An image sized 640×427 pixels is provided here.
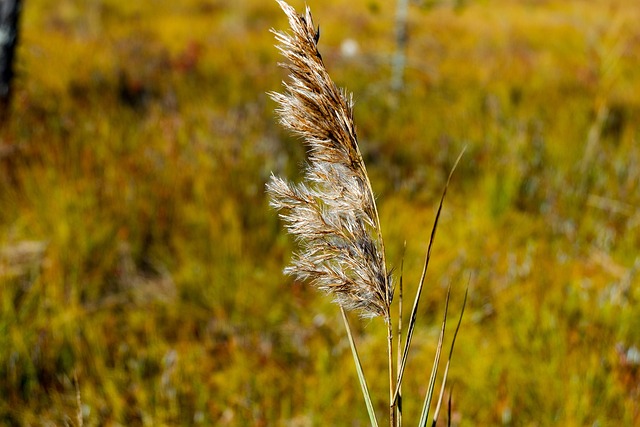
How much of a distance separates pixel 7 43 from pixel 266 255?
2.49m

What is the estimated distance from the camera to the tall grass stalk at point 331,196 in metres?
0.88

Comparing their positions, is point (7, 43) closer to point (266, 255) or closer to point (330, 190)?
point (266, 255)

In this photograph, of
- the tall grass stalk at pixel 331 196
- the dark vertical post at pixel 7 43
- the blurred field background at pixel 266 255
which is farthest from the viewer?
the dark vertical post at pixel 7 43

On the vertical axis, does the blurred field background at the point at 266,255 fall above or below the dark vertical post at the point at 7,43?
below

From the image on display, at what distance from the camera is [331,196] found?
0.93 m

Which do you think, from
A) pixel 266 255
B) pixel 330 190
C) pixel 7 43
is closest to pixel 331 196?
pixel 330 190

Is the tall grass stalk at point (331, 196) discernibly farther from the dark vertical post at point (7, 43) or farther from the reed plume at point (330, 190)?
the dark vertical post at point (7, 43)

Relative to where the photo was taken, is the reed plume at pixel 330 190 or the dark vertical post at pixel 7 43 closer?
the reed plume at pixel 330 190

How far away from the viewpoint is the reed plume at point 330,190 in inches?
34.8

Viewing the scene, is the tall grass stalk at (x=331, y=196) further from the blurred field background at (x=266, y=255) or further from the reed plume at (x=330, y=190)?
the blurred field background at (x=266, y=255)

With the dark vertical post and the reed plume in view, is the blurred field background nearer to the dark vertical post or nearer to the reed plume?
the dark vertical post

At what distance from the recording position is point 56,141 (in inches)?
127

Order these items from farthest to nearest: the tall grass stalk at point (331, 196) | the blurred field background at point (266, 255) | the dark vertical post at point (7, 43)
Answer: the dark vertical post at point (7, 43), the blurred field background at point (266, 255), the tall grass stalk at point (331, 196)

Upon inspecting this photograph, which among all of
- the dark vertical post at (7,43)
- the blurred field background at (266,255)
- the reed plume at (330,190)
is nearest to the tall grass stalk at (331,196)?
the reed plume at (330,190)
